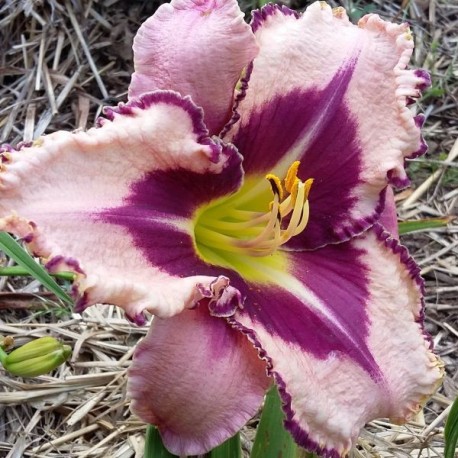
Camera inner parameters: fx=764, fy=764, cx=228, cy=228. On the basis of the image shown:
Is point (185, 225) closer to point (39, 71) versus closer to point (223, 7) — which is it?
point (223, 7)

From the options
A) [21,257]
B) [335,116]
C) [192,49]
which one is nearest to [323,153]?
[335,116]

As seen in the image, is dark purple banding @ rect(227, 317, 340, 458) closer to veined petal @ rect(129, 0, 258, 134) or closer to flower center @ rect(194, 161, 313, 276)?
flower center @ rect(194, 161, 313, 276)

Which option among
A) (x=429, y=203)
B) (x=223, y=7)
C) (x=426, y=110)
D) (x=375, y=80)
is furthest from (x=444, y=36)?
(x=223, y=7)

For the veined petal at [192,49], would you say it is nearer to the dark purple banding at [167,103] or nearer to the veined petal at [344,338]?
the dark purple banding at [167,103]

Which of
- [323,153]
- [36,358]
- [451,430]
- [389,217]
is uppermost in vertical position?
[323,153]

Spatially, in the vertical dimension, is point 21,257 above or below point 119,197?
below

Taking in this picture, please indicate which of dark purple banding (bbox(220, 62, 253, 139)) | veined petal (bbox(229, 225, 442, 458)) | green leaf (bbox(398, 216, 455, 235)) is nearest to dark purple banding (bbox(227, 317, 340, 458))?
veined petal (bbox(229, 225, 442, 458))

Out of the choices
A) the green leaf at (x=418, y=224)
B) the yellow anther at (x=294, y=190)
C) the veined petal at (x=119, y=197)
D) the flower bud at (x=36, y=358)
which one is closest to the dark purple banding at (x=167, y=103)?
the veined petal at (x=119, y=197)

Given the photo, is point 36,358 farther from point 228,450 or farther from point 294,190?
point 294,190
